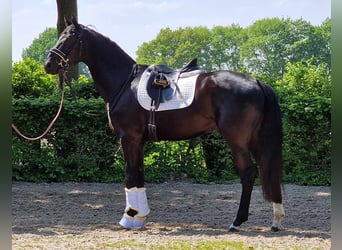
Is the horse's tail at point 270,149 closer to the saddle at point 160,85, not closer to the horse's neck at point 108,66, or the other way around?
the saddle at point 160,85

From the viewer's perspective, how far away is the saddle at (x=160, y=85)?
17.2 feet

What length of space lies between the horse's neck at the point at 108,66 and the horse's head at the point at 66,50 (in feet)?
0.59

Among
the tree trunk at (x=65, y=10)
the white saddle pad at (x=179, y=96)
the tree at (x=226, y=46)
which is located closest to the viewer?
the white saddle pad at (x=179, y=96)

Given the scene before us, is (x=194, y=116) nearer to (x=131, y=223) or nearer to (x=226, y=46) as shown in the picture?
(x=131, y=223)

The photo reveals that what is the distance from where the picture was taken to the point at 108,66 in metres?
5.61

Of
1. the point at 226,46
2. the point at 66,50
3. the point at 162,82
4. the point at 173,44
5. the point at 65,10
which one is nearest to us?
the point at 162,82

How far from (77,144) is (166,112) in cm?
386

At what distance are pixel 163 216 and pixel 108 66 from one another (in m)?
2.08

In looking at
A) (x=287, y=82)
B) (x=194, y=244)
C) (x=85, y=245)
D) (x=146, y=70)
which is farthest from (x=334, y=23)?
(x=287, y=82)

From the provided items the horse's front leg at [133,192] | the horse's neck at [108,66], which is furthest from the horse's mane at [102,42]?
the horse's front leg at [133,192]

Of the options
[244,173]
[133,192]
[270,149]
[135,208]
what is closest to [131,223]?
[135,208]

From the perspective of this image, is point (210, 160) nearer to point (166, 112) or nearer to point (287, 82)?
point (287, 82)

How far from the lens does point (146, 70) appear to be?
5520 mm

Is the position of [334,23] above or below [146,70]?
below
